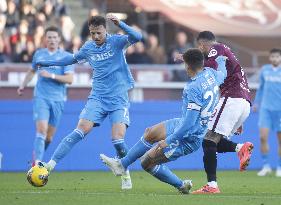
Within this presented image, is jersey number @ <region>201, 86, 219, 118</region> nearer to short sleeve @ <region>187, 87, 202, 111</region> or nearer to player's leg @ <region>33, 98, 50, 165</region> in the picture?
short sleeve @ <region>187, 87, 202, 111</region>

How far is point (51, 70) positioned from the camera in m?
17.4

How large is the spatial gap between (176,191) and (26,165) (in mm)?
7140

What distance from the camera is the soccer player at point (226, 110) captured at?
1291 cm

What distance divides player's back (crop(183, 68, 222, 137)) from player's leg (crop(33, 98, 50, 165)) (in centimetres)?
558

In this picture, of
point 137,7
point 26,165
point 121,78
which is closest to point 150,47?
point 137,7

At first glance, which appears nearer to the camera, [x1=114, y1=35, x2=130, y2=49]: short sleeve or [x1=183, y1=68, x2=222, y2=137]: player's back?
[x1=183, y1=68, x2=222, y2=137]: player's back

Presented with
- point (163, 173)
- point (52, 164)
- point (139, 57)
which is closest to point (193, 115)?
point (163, 173)

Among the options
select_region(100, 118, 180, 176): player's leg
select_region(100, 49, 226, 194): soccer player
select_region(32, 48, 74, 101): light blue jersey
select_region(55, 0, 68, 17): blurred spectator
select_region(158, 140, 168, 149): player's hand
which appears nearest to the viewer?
select_region(100, 49, 226, 194): soccer player

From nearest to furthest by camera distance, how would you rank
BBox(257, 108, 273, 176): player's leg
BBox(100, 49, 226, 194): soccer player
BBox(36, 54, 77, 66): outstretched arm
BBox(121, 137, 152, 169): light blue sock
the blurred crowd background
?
BBox(100, 49, 226, 194): soccer player, BBox(121, 137, 152, 169): light blue sock, BBox(36, 54, 77, 66): outstretched arm, BBox(257, 108, 273, 176): player's leg, the blurred crowd background

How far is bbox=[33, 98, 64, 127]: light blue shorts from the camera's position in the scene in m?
17.3

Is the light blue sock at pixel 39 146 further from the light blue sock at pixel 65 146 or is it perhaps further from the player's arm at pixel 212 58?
the player's arm at pixel 212 58

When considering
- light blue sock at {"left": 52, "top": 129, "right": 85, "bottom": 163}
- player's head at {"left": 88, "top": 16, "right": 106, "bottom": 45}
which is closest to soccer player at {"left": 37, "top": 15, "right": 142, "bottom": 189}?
player's head at {"left": 88, "top": 16, "right": 106, "bottom": 45}

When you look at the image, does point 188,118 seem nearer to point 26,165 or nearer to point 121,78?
point 121,78

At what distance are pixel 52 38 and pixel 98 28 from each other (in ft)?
12.8
